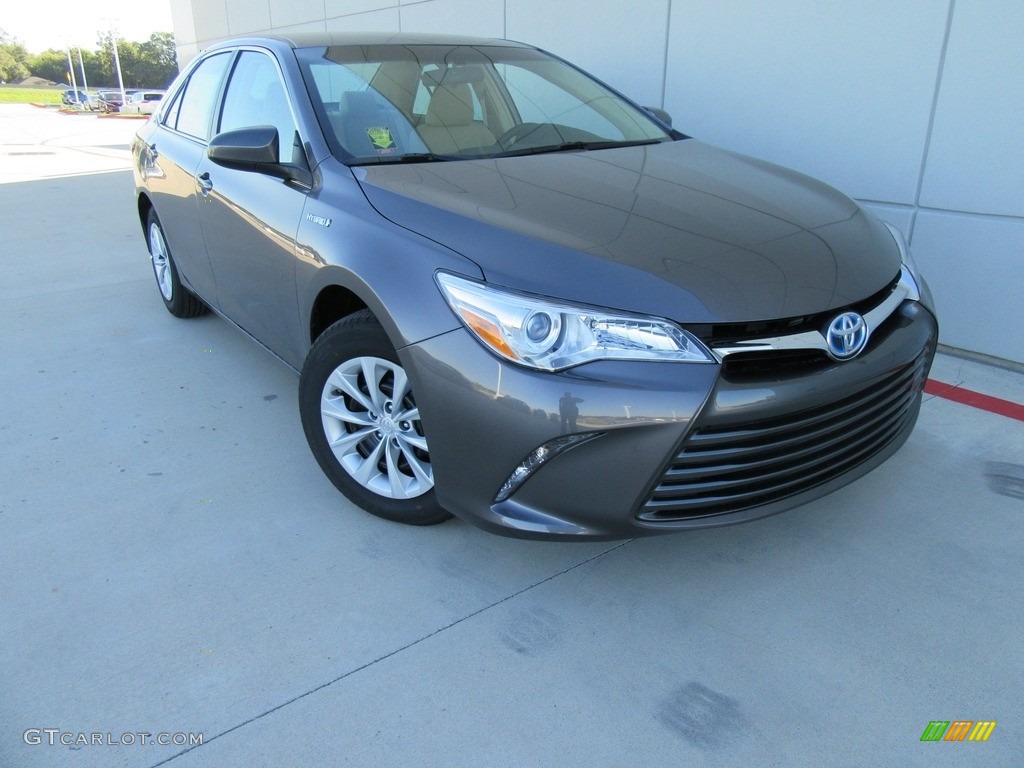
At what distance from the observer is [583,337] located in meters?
2.01

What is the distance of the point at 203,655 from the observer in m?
2.15

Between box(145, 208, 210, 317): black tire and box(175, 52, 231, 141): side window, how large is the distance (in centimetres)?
66

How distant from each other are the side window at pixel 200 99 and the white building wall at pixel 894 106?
3.05 meters

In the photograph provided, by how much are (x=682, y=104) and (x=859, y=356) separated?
3624 mm

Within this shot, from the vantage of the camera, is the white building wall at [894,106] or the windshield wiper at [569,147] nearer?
the windshield wiper at [569,147]

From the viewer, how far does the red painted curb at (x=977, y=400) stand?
3.56 meters

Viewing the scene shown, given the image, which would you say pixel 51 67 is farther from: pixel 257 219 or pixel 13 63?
→ pixel 257 219

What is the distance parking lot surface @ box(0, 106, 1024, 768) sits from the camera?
191 cm

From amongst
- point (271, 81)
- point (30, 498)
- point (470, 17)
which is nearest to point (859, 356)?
point (271, 81)

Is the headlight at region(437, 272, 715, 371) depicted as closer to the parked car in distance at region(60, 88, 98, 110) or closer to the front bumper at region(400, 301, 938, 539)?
the front bumper at region(400, 301, 938, 539)

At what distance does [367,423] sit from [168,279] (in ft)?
9.34

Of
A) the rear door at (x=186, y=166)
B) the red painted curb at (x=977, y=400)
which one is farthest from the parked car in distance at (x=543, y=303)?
the red painted curb at (x=977, y=400)

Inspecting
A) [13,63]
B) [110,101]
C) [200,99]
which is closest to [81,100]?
[110,101]

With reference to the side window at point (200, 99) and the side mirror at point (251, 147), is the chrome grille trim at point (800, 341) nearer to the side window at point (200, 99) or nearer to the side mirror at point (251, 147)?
the side mirror at point (251, 147)
